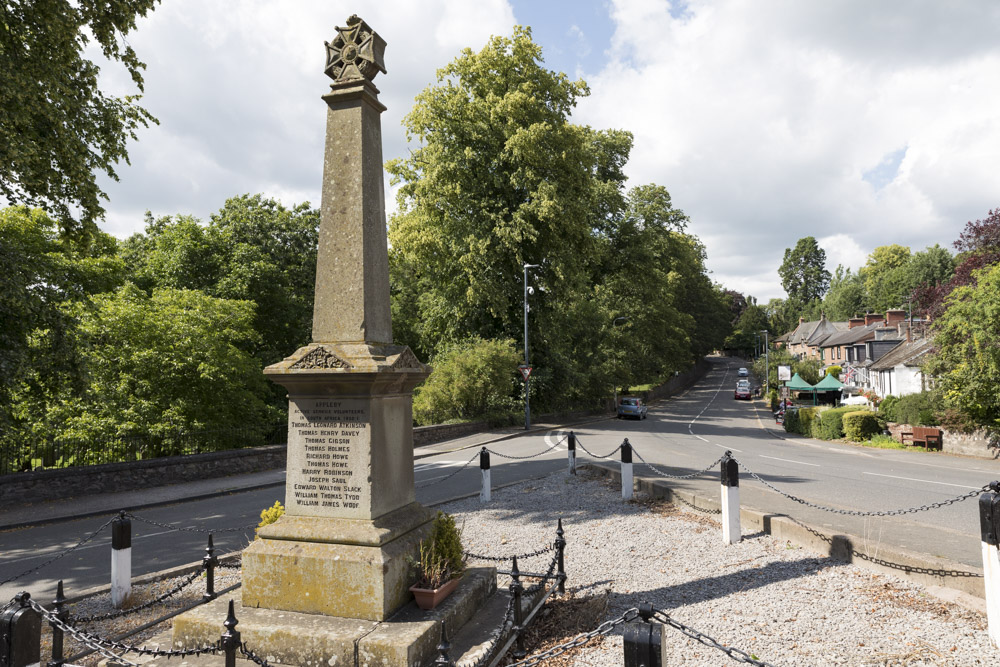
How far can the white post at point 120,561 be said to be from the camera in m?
6.28

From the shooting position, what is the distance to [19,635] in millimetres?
3494

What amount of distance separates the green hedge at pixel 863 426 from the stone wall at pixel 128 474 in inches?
982

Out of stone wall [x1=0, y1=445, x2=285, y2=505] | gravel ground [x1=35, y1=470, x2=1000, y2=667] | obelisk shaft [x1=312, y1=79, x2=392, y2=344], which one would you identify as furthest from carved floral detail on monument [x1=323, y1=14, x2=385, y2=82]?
stone wall [x1=0, y1=445, x2=285, y2=505]

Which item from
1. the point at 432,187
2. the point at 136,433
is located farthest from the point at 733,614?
the point at 432,187

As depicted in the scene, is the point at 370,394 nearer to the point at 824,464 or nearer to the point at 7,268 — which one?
the point at 7,268

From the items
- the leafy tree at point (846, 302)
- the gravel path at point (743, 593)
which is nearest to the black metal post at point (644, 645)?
the gravel path at point (743, 593)

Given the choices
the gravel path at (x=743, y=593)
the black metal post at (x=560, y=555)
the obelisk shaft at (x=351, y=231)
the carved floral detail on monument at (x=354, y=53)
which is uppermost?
the carved floral detail on monument at (x=354, y=53)

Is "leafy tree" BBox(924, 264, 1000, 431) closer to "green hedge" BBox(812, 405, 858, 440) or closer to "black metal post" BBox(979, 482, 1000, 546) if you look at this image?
"green hedge" BBox(812, 405, 858, 440)

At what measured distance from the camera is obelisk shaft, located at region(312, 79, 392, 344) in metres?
5.49

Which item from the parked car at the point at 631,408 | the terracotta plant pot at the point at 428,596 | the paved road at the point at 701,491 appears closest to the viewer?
the terracotta plant pot at the point at 428,596

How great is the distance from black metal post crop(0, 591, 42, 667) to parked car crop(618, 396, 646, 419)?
34.9m

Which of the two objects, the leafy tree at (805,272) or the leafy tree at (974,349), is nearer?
the leafy tree at (974,349)

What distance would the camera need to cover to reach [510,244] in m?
27.3

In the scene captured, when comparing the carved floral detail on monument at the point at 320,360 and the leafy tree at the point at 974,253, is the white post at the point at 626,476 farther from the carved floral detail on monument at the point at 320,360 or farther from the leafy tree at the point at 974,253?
the leafy tree at the point at 974,253
